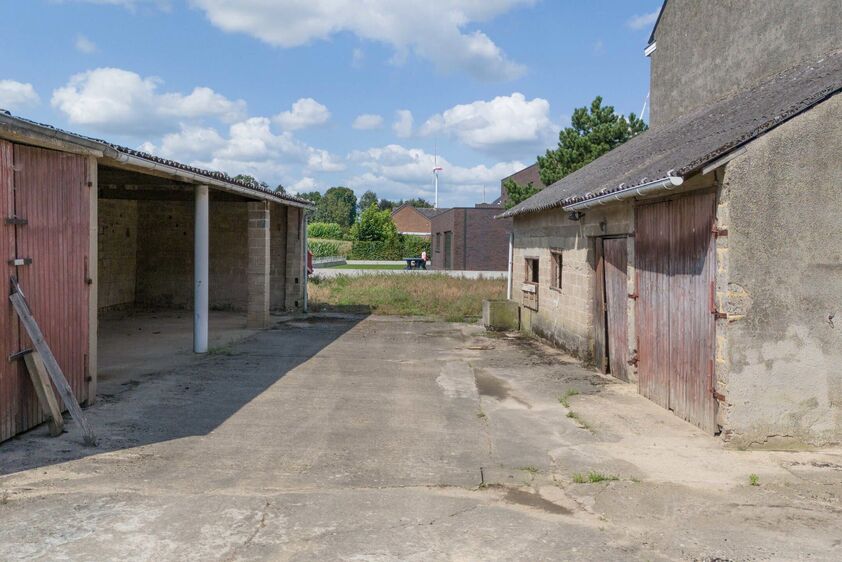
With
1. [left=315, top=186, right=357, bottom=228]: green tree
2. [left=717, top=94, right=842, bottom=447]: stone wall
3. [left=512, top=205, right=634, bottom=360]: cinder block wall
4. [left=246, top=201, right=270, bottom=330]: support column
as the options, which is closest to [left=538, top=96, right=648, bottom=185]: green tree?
[left=512, top=205, right=634, bottom=360]: cinder block wall

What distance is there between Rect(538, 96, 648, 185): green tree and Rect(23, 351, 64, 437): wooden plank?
2284cm

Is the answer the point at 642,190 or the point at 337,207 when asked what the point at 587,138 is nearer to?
the point at 642,190

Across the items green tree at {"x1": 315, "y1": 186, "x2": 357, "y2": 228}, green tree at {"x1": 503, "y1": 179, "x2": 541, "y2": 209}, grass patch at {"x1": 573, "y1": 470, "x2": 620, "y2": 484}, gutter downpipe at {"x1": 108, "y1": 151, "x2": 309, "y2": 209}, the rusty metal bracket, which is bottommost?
grass patch at {"x1": 573, "y1": 470, "x2": 620, "y2": 484}

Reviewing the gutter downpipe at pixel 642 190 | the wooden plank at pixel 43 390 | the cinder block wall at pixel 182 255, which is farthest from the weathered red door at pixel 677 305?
the cinder block wall at pixel 182 255

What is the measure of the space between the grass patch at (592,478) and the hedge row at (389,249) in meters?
57.8

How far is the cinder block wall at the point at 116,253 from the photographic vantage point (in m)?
17.5

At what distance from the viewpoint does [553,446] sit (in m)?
6.92

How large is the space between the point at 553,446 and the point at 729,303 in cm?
225

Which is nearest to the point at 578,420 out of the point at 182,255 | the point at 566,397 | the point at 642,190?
the point at 566,397

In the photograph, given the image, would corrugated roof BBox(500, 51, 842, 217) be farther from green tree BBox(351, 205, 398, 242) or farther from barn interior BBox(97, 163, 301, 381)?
green tree BBox(351, 205, 398, 242)

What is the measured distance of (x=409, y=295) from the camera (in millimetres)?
23625

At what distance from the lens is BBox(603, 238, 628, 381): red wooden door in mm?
10258

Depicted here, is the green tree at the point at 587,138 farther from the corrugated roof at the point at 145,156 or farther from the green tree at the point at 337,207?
the green tree at the point at 337,207

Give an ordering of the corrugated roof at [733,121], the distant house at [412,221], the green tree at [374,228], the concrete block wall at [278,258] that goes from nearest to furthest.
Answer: the corrugated roof at [733,121] → the concrete block wall at [278,258] → the green tree at [374,228] → the distant house at [412,221]
